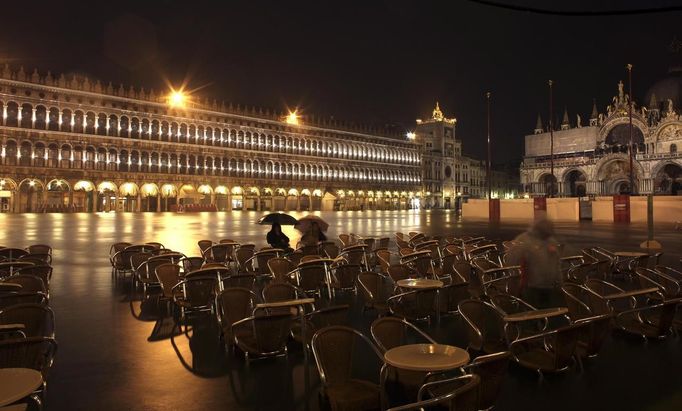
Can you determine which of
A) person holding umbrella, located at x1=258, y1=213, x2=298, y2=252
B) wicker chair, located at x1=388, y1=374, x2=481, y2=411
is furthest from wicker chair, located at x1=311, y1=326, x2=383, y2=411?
person holding umbrella, located at x1=258, y1=213, x2=298, y2=252

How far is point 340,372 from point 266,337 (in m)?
1.36

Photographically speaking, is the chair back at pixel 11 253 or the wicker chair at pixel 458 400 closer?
the wicker chair at pixel 458 400

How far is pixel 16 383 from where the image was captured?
320 cm

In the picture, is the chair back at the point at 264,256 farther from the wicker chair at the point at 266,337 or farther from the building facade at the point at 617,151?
the building facade at the point at 617,151

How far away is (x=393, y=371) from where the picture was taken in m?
4.61

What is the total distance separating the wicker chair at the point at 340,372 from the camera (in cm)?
400

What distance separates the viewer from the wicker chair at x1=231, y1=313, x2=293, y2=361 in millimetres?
5137

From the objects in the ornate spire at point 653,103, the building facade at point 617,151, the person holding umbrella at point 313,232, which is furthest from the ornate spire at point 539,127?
the person holding umbrella at point 313,232

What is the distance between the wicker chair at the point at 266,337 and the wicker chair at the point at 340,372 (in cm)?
101

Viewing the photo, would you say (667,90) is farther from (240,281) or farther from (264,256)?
(240,281)

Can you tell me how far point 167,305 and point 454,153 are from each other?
333 feet

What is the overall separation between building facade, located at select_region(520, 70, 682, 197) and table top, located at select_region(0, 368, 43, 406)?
232 ft

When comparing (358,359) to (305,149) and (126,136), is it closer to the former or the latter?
(126,136)

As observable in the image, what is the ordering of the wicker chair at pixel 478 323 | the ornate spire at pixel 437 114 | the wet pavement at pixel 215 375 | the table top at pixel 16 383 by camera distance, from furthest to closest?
the ornate spire at pixel 437 114
the wicker chair at pixel 478 323
the wet pavement at pixel 215 375
the table top at pixel 16 383
